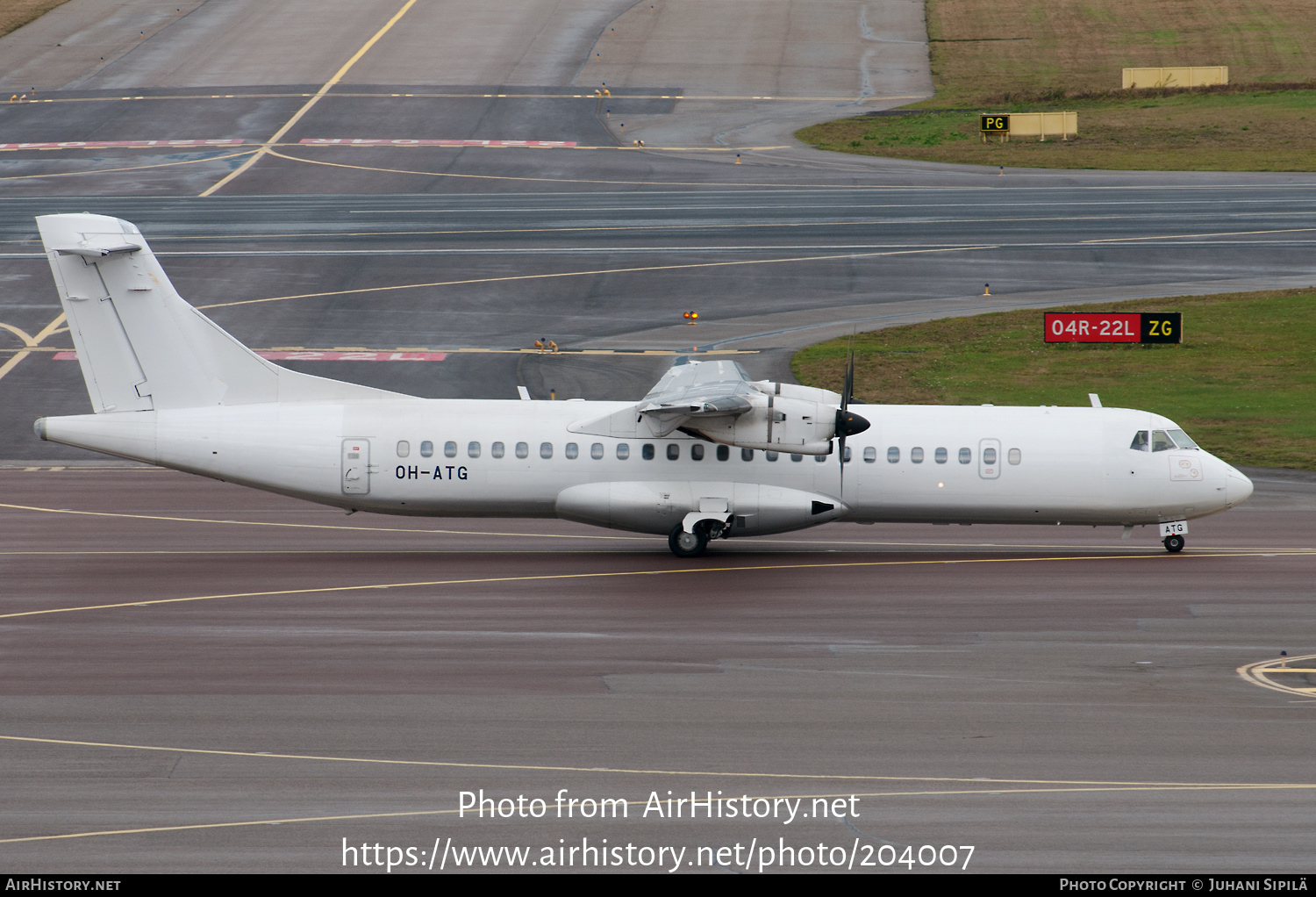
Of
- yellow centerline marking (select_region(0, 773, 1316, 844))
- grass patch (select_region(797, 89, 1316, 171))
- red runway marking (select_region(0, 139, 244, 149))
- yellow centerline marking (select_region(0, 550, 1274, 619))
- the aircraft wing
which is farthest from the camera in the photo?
red runway marking (select_region(0, 139, 244, 149))

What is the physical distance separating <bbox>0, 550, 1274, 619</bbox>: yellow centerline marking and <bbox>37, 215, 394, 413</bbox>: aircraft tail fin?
493 centimetres

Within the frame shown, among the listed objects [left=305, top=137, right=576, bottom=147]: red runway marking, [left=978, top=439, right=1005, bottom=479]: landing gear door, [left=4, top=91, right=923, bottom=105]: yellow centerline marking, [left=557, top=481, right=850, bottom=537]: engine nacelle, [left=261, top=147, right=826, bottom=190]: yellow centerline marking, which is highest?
[left=4, top=91, right=923, bottom=105]: yellow centerline marking

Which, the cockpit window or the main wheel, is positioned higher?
the cockpit window

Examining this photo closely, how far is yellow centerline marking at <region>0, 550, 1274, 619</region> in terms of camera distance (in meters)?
24.4

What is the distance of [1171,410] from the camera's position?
4072 cm

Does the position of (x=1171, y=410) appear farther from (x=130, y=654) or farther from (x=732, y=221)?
(x=130, y=654)

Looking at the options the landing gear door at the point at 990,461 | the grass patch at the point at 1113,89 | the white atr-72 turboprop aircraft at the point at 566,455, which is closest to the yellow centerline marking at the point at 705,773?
the white atr-72 turboprop aircraft at the point at 566,455

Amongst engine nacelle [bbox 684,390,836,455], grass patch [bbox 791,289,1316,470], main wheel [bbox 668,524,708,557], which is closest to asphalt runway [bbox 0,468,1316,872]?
main wheel [bbox 668,524,708,557]

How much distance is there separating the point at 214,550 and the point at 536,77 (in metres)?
63.8

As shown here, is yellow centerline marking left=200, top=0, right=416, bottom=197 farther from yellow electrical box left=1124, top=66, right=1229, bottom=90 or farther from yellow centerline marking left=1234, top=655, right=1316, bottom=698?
yellow centerline marking left=1234, top=655, right=1316, bottom=698

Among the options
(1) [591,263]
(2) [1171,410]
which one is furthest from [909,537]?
(1) [591,263]

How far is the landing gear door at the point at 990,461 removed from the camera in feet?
91.7

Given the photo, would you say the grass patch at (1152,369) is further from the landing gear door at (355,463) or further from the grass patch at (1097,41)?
the grass patch at (1097,41)

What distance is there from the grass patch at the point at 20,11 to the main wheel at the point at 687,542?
88626 mm
